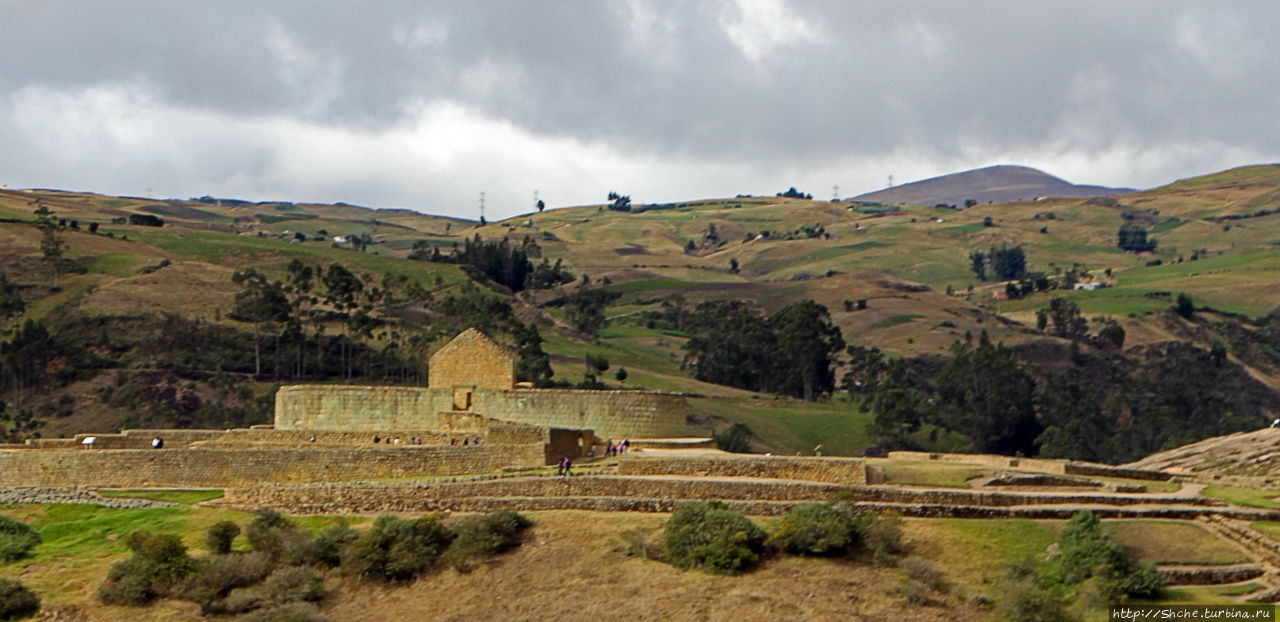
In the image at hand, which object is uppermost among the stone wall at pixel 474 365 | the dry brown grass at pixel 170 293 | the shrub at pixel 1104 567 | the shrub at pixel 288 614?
the dry brown grass at pixel 170 293

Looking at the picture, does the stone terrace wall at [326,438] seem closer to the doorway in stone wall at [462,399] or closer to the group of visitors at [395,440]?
the group of visitors at [395,440]

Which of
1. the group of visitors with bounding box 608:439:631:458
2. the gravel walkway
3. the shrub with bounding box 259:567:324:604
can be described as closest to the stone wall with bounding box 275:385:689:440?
the group of visitors with bounding box 608:439:631:458

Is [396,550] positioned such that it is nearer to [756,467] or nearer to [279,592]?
[279,592]

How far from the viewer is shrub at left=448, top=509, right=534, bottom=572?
86.6 ft

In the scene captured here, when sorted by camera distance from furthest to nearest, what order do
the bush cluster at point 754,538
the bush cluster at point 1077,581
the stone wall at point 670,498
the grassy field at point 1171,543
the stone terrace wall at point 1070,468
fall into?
the stone terrace wall at point 1070,468
the stone wall at point 670,498
the grassy field at point 1171,543
the bush cluster at point 754,538
the bush cluster at point 1077,581

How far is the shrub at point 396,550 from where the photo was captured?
2627 centimetres

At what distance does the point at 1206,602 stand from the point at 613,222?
172m

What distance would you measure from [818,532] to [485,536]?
552 cm

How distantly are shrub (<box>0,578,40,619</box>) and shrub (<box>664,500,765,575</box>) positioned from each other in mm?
10252

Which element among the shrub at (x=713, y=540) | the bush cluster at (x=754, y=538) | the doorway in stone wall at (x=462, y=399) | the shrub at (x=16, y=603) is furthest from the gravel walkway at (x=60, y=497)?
the shrub at (x=713, y=540)

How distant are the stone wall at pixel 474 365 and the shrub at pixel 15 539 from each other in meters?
11.6

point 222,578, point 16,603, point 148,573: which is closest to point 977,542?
point 222,578

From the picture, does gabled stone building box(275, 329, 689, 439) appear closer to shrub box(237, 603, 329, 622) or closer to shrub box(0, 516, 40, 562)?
shrub box(0, 516, 40, 562)

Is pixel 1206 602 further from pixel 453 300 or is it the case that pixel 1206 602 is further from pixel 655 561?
pixel 453 300
